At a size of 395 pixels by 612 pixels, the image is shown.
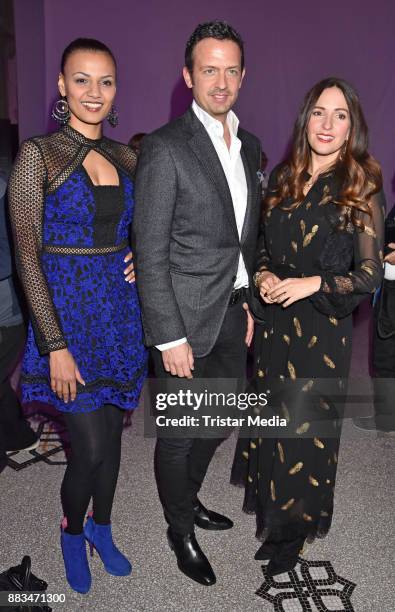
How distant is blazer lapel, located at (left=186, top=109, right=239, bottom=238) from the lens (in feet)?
6.51

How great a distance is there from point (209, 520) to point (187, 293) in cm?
111

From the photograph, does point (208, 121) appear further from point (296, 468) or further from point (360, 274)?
point (296, 468)

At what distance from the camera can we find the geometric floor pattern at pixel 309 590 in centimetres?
211

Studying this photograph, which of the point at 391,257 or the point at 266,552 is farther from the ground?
the point at 391,257

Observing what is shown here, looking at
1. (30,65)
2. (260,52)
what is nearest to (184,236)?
(30,65)

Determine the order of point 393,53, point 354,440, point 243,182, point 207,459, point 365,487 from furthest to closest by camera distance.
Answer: point 393,53, point 354,440, point 365,487, point 207,459, point 243,182

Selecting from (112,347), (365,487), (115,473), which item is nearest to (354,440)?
(365,487)

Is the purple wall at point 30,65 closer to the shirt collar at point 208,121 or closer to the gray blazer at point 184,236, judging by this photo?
the shirt collar at point 208,121

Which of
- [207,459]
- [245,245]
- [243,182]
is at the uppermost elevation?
[243,182]

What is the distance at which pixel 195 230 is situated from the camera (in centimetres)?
200

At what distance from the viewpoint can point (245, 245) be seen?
219cm

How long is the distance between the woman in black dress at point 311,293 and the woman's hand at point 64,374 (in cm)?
73

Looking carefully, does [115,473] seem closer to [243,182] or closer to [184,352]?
[184,352]

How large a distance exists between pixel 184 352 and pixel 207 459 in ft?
2.23
